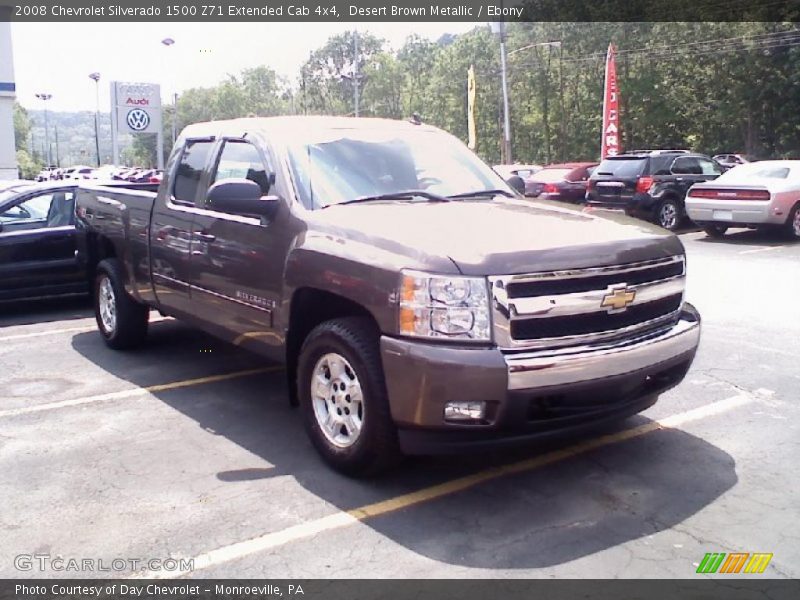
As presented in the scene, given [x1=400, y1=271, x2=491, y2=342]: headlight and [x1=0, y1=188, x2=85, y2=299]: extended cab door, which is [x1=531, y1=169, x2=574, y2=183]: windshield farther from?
[x1=400, y1=271, x2=491, y2=342]: headlight

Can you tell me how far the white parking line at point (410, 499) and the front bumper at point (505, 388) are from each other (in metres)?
0.37

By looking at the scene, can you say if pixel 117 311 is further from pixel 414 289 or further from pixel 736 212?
pixel 736 212

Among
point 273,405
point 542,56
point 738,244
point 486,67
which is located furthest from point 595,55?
point 273,405

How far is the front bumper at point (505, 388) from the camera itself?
3750 millimetres

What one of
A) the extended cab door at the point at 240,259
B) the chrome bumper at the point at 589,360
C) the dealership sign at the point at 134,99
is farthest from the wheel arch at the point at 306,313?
the dealership sign at the point at 134,99

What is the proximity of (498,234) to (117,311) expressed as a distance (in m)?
4.34

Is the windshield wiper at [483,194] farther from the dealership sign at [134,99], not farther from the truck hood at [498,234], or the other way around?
the dealership sign at [134,99]

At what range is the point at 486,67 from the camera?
6644 centimetres

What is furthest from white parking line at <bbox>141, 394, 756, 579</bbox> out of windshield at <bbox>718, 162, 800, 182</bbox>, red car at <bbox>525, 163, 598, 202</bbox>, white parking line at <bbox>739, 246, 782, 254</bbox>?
red car at <bbox>525, 163, 598, 202</bbox>

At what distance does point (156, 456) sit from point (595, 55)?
5432 cm

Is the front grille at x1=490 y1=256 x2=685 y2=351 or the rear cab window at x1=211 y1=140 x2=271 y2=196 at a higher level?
the rear cab window at x1=211 y1=140 x2=271 y2=196

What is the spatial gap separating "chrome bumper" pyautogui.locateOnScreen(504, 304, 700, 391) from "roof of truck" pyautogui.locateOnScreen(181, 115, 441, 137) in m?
2.46

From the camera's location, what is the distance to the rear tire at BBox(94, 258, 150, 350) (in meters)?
7.16

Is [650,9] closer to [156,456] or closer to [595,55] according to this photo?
[595,55]
